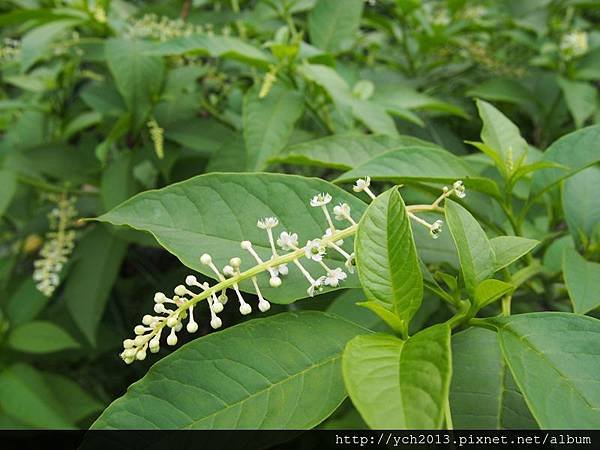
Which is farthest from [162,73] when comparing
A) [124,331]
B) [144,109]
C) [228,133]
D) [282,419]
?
[282,419]

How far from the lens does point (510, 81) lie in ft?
7.08

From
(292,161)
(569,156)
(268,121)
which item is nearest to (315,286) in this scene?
(292,161)

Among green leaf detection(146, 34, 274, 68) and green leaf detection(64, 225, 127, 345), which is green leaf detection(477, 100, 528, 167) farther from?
green leaf detection(64, 225, 127, 345)

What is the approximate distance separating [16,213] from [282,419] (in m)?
1.76

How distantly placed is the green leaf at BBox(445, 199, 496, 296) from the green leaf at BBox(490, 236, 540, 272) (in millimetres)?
26

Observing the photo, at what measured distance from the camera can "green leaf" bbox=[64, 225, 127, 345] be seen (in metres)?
1.87

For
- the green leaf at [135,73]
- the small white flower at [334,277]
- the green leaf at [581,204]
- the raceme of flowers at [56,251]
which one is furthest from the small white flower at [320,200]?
the raceme of flowers at [56,251]

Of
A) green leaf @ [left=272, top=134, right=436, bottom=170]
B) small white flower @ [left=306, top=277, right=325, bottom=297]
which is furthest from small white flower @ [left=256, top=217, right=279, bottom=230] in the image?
green leaf @ [left=272, top=134, right=436, bottom=170]

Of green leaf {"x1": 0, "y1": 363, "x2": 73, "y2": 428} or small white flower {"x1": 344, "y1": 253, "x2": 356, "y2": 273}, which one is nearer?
small white flower {"x1": 344, "y1": 253, "x2": 356, "y2": 273}

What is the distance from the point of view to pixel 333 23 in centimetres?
186

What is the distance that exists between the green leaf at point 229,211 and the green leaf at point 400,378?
0.23 metres

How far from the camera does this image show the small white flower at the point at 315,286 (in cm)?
87

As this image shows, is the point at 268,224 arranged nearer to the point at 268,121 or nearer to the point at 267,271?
the point at 267,271

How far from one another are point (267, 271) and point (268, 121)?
65cm
